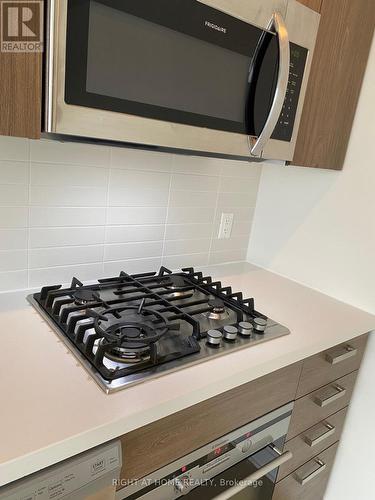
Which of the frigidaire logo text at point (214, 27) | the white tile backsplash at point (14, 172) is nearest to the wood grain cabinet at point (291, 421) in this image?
the white tile backsplash at point (14, 172)

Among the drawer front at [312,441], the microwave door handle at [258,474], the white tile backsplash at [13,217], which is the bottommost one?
the drawer front at [312,441]

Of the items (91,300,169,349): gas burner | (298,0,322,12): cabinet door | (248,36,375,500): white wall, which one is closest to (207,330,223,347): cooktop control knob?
(91,300,169,349): gas burner

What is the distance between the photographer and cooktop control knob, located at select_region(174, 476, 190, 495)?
85 centimetres

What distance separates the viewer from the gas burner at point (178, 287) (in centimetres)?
120

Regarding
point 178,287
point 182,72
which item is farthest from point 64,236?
point 182,72

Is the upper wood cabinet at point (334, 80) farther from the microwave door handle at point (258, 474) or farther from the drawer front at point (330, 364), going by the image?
the microwave door handle at point (258, 474)

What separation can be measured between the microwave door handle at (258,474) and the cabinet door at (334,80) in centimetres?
86

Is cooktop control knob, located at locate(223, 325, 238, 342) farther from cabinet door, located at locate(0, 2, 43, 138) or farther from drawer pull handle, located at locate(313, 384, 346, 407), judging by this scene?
cabinet door, located at locate(0, 2, 43, 138)

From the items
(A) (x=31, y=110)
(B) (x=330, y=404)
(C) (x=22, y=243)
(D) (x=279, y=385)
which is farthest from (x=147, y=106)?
(B) (x=330, y=404)

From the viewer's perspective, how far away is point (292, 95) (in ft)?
3.43

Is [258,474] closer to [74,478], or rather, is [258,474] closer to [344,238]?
[74,478]

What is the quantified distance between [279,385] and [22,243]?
2.65 ft

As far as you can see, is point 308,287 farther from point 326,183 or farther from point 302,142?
point 302,142

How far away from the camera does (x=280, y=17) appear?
92 centimetres
